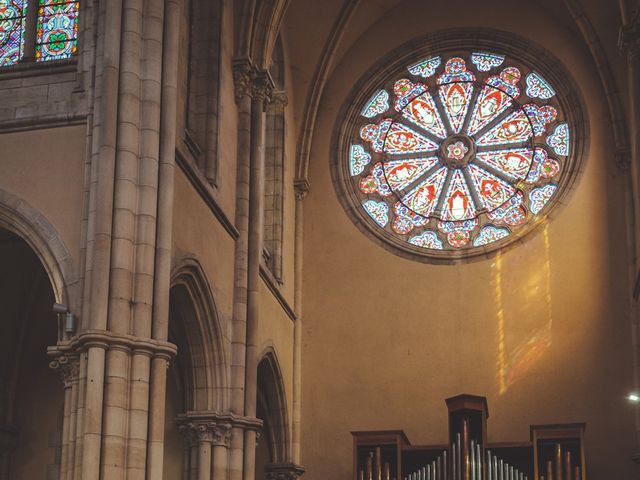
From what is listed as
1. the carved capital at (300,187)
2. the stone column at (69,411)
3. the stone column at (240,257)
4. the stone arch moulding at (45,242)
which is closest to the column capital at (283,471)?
the stone column at (240,257)

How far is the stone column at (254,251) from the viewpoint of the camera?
1706 centimetres

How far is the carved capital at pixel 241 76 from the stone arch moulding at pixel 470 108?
4917mm

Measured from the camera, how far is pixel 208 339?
16.6 meters

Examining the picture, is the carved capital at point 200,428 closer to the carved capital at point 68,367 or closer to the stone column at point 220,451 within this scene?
the stone column at point 220,451

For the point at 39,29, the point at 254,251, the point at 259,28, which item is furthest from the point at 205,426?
the point at 259,28

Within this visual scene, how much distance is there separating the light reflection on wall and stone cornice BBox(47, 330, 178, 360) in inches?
371

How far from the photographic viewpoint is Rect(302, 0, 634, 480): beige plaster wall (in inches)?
813

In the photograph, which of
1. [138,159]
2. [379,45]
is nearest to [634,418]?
[379,45]

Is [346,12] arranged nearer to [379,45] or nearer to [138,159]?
[379,45]

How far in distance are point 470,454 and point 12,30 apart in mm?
9452

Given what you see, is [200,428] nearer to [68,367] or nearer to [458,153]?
[68,367]

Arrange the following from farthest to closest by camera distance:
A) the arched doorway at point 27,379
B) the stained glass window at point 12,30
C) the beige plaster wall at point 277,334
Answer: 1. the beige plaster wall at point 277,334
2. the arched doorway at point 27,379
3. the stained glass window at point 12,30

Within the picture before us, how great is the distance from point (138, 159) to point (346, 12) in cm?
994

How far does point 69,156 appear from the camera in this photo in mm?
13953
